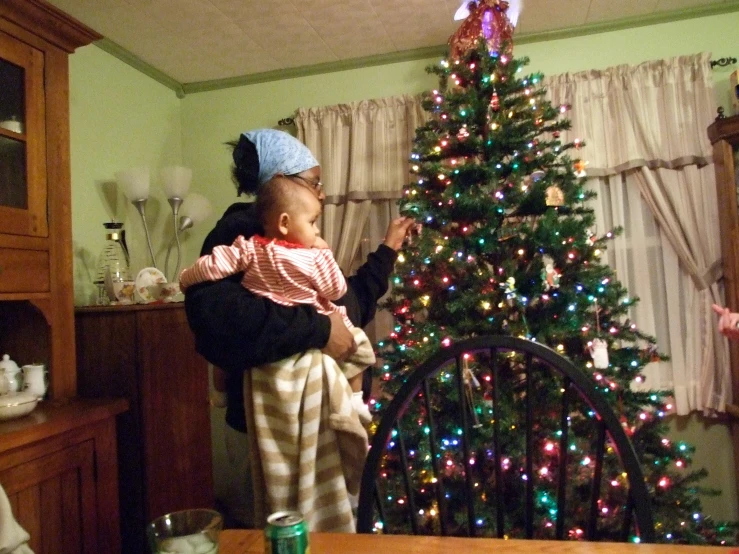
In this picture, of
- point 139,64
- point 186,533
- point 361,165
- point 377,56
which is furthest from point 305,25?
point 186,533

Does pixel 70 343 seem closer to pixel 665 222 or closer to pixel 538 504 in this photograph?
pixel 538 504

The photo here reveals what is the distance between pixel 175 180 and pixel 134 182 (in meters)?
0.24

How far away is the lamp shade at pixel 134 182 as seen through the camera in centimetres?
242

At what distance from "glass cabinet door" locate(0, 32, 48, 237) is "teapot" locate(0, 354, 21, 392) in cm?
43

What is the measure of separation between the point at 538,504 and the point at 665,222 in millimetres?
1522

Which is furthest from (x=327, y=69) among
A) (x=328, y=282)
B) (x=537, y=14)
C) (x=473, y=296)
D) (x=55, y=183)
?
(x=328, y=282)

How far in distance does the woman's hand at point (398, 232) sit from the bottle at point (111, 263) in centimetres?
120

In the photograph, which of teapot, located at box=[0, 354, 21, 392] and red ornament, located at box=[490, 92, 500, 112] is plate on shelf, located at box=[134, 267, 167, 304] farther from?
red ornament, located at box=[490, 92, 500, 112]

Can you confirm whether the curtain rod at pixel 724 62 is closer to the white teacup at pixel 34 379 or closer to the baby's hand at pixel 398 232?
the baby's hand at pixel 398 232

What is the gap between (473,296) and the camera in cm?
163

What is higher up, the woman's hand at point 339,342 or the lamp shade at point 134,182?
the lamp shade at point 134,182

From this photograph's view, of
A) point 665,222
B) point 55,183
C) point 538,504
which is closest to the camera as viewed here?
point 538,504

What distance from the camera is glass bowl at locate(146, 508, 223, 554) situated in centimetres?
61

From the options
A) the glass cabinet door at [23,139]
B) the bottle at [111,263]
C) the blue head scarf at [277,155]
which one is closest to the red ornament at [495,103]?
the blue head scarf at [277,155]
